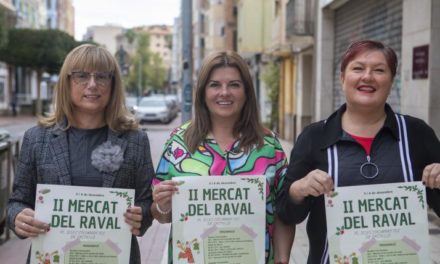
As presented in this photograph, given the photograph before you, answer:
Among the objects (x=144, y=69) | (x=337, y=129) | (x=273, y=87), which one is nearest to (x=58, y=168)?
(x=337, y=129)

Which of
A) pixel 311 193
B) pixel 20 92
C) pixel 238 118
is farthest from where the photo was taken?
pixel 20 92

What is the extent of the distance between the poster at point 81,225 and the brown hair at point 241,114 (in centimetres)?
48

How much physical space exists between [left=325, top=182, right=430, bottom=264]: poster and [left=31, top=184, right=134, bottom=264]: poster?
0.97m

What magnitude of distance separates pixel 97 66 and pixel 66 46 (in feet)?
127

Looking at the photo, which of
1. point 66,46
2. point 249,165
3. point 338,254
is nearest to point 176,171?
point 249,165

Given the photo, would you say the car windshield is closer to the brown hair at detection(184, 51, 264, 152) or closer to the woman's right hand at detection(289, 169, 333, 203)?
the brown hair at detection(184, 51, 264, 152)

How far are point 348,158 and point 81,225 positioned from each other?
50.0 inches

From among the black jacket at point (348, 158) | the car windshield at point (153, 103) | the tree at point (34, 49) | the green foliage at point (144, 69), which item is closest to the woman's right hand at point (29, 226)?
the black jacket at point (348, 158)

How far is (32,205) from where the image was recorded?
2.82 metres

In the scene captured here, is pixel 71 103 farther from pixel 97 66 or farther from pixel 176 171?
pixel 176 171

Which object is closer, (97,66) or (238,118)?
(97,66)

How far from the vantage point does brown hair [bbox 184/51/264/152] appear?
2.90m

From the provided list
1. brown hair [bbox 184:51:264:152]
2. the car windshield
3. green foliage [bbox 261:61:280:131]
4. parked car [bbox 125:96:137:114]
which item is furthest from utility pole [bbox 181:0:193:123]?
the car windshield

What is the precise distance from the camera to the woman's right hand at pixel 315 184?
2.49 metres
